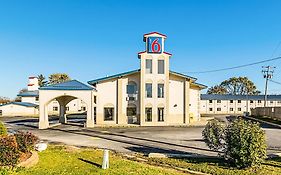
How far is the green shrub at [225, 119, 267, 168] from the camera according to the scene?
13258 mm

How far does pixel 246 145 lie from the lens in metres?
13.3

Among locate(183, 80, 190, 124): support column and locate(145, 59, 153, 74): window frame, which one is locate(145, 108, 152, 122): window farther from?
locate(145, 59, 153, 74): window frame

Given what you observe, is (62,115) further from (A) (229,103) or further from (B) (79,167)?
(A) (229,103)

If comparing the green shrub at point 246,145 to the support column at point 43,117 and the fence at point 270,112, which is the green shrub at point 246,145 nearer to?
the support column at point 43,117

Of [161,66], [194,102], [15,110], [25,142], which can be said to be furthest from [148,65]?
[15,110]

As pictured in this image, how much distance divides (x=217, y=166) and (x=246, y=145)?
6.15 ft

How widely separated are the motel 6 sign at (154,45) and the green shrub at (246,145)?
27.9 meters

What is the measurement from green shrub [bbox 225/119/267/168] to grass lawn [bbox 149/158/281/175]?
45cm

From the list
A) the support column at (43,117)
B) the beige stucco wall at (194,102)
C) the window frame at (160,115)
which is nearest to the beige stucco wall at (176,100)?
the window frame at (160,115)

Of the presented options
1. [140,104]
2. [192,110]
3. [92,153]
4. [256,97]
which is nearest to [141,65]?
[140,104]

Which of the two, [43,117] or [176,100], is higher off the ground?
[176,100]

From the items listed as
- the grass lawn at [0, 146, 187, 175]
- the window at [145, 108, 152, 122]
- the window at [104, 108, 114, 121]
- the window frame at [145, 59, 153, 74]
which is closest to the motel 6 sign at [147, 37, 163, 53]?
the window frame at [145, 59, 153, 74]

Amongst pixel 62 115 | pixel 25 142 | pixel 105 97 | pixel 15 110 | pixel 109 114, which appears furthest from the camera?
pixel 15 110

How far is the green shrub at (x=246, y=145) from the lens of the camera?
522 inches
